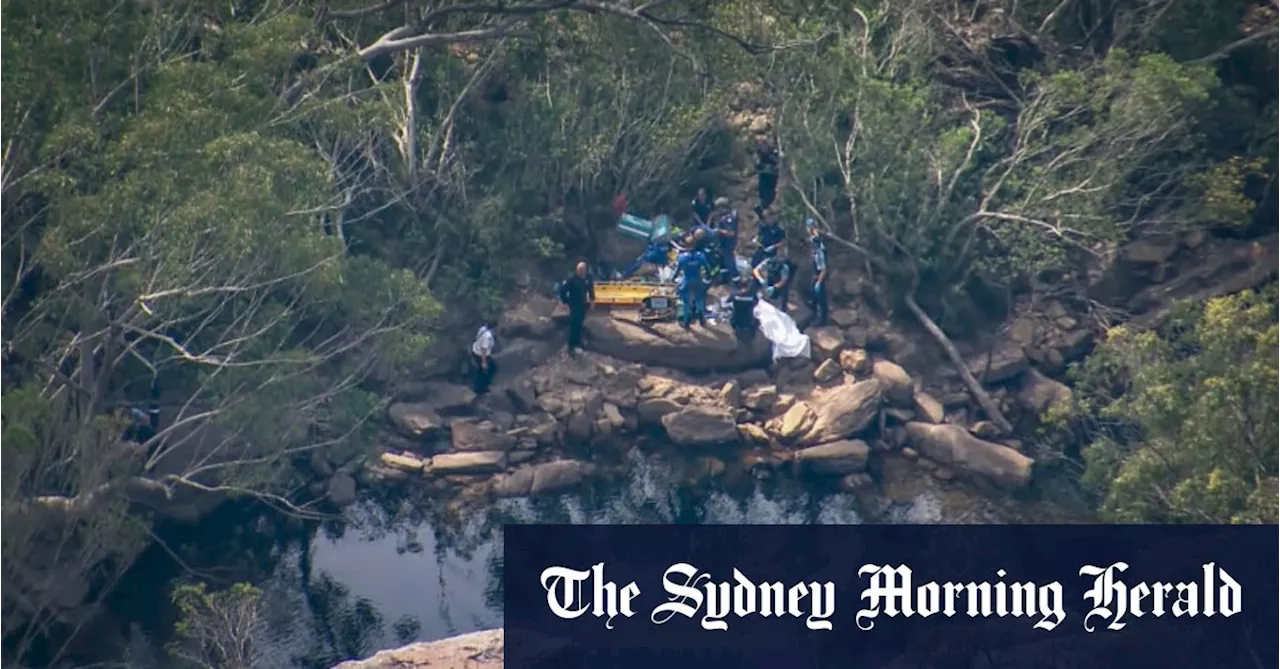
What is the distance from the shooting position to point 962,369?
2359 cm

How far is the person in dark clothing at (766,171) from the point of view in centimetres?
2620

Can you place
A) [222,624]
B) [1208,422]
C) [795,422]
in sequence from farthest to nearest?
[795,422] → [1208,422] → [222,624]

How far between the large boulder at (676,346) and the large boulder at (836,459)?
189cm

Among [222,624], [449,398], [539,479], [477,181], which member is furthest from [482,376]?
[222,624]

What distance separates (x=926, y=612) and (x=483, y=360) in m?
8.82

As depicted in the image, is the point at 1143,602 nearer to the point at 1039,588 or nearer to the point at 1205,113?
the point at 1039,588

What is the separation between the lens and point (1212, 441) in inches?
644

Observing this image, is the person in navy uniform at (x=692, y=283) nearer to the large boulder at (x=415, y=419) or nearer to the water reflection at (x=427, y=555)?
the water reflection at (x=427, y=555)

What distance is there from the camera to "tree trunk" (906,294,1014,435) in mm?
23094

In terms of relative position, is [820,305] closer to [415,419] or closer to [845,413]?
[845,413]

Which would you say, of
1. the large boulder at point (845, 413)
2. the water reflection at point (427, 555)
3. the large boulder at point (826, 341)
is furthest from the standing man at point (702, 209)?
the water reflection at point (427, 555)

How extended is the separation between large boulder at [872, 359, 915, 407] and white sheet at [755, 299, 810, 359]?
108cm

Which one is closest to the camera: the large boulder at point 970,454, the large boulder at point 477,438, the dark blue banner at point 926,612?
the dark blue banner at point 926,612

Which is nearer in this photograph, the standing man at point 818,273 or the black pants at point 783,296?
the standing man at point 818,273
